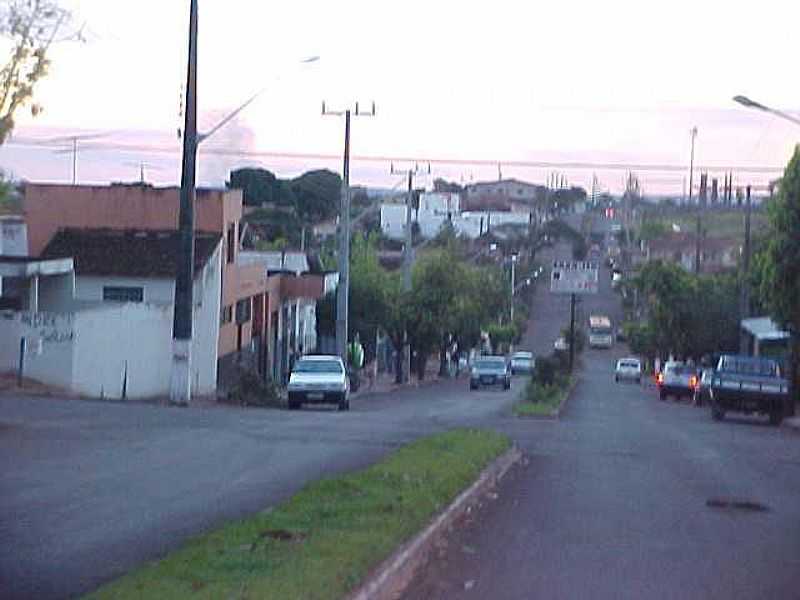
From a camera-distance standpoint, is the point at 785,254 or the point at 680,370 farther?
the point at 680,370

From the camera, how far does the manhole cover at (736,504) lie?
19.2m

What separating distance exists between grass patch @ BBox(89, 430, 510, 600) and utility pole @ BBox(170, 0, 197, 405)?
18.2 meters

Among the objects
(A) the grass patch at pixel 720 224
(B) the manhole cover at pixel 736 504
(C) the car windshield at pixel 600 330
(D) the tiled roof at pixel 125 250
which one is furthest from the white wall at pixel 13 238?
(A) the grass patch at pixel 720 224

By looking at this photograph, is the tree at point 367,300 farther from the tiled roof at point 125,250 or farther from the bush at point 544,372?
the bush at point 544,372

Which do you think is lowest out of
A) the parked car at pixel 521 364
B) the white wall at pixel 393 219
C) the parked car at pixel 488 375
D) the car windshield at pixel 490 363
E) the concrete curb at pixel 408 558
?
the parked car at pixel 521 364

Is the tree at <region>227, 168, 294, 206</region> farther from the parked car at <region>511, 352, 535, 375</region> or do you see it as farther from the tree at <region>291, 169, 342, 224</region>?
the parked car at <region>511, 352, 535, 375</region>

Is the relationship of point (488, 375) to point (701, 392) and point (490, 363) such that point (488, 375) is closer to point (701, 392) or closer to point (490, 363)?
point (490, 363)

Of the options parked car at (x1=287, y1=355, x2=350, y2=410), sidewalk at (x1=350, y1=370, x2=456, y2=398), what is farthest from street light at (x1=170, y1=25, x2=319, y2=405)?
sidewalk at (x1=350, y1=370, x2=456, y2=398)

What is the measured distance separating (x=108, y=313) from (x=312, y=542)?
3051 centimetres

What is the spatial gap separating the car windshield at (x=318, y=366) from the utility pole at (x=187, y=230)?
294 inches

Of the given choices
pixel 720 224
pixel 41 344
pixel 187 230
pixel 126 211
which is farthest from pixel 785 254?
pixel 720 224

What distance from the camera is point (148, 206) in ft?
181

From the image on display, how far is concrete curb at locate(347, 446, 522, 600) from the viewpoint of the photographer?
1183cm

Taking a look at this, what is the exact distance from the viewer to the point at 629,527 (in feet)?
55.4
